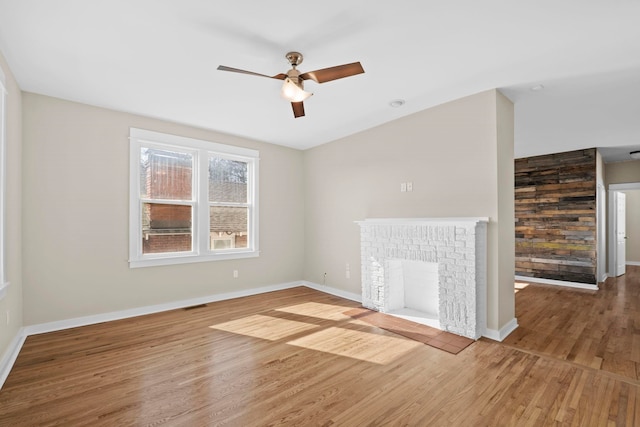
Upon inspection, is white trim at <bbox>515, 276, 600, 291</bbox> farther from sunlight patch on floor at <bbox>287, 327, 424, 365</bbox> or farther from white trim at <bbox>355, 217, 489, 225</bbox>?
sunlight patch on floor at <bbox>287, 327, 424, 365</bbox>

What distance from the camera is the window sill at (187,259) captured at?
4.02 meters

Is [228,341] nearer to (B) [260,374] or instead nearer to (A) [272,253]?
(B) [260,374]

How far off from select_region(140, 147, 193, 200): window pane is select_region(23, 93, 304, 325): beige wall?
263 millimetres

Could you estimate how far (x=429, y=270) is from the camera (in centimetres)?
399

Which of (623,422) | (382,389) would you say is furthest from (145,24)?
(623,422)

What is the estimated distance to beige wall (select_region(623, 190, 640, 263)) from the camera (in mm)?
8242

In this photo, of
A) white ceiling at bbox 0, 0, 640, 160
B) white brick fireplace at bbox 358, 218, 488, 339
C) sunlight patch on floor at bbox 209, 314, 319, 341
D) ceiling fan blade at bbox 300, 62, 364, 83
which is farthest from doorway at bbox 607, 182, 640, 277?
ceiling fan blade at bbox 300, 62, 364, 83

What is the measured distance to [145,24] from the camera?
220 cm

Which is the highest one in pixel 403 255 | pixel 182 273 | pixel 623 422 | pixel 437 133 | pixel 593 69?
pixel 593 69

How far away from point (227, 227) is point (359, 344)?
295 centimetres

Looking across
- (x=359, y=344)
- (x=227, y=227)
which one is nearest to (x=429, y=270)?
(x=359, y=344)

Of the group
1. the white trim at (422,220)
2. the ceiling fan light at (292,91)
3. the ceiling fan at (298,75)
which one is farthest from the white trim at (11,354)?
the white trim at (422,220)

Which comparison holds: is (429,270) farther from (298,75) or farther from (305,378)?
(298,75)

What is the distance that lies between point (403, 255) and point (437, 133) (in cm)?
158
